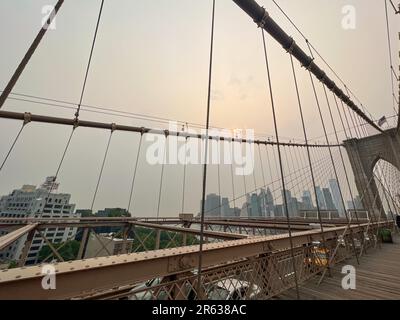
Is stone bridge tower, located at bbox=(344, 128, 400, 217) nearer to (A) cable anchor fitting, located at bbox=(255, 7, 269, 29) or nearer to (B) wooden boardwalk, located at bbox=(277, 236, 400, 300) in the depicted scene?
(B) wooden boardwalk, located at bbox=(277, 236, 400, 300)

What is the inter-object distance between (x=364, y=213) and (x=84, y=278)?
20933mm

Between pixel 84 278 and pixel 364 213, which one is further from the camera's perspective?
pixel 364 213

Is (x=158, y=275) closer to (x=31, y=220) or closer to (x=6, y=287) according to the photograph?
(x=6, y=287)

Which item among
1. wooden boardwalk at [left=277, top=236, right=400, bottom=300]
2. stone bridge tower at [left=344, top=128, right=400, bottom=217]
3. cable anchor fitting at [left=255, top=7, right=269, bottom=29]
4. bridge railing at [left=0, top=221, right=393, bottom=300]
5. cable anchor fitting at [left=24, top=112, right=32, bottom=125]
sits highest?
stone bridge tower at [left=344, top=128, right=400, bottom=217]

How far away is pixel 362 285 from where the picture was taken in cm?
409

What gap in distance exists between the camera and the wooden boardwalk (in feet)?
11.6

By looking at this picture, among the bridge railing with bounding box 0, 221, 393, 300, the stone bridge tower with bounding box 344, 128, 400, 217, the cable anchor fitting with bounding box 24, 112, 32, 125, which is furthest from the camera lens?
the stone bridge tower with bounding box 344, 128, 400, 217

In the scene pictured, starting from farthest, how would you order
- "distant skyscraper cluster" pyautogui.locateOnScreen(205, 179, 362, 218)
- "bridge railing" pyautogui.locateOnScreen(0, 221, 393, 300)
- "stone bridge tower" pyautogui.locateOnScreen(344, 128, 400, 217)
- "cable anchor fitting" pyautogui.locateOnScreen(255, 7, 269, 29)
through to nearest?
"distant skyscraper cluster" pyautogui.locateOnScreen(205, 179, 362, 218)
"stone bridge tower" pyautogui.locateOnScreen(344, 128, 400, 217)
"cable anchor fitting" pyautogui.locateOnScreen(255, 7, 269, 29)
"bridge railing" pyautogui.locateOnScreen(0, 221, 393, 300)

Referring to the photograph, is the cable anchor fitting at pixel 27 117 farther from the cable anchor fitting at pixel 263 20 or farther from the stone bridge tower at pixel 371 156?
the stone bridge tower at pixel 371 156

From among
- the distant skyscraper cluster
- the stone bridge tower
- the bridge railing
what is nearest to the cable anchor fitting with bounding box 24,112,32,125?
the bridge railing
